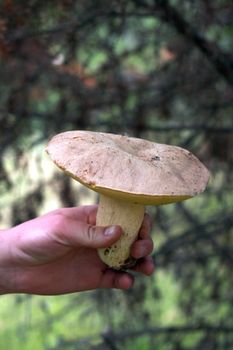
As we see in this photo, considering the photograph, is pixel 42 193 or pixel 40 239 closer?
pixel 40 239

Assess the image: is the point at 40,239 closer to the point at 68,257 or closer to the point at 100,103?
the point at 68,257

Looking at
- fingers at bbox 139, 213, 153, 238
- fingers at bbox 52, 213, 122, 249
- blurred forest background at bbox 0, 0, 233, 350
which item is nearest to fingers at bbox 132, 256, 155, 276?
fingers at bbox 139, 213, 153, 238

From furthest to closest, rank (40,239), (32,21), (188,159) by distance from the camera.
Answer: (32,21), (40,239), (188,159)

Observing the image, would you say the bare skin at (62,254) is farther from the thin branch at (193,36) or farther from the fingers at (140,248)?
the thin branch at (193,36)

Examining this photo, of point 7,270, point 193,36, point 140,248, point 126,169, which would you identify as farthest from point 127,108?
point 126,169

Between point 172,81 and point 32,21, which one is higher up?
point 32,21

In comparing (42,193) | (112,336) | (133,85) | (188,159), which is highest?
(188,159)

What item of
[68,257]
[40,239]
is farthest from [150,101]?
[40,239]

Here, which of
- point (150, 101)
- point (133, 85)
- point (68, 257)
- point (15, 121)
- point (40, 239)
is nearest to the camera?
point (40, 239)
